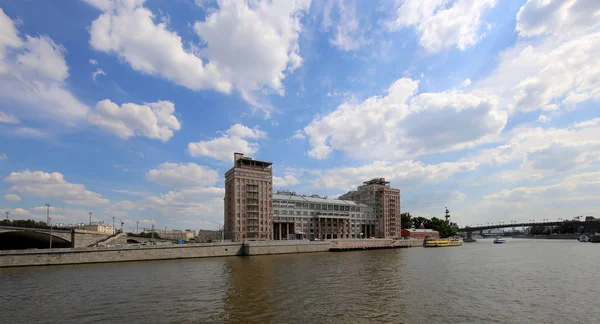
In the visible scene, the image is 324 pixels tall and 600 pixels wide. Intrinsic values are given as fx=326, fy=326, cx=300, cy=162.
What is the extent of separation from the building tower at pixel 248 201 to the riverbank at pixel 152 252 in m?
28.8

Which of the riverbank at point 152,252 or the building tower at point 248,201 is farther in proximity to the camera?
the building tower at point 248,201

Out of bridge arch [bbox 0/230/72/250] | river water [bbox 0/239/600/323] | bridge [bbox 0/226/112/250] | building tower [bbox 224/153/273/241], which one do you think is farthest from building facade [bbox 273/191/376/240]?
river water [bbox 0/239/600/323]

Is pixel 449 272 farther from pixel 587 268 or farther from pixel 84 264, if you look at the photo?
pixel 84 264

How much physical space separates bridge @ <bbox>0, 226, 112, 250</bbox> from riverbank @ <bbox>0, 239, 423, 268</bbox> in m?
18.7

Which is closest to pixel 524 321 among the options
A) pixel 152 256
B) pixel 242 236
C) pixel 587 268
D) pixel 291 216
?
pixel 587 268

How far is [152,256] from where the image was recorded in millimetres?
99375

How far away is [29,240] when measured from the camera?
128 m

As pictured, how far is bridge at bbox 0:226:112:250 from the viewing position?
103 meters

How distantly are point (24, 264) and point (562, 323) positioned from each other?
353ft

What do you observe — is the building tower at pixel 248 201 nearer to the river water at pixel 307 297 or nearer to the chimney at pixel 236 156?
the chimney at pixel 236 156

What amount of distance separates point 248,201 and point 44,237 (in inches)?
3017

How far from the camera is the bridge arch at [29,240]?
108931mm

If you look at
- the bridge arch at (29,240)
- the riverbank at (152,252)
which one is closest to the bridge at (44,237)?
the bridge arch at (29,240)

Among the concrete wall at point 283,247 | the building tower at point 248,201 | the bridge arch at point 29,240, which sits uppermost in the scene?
the building tower at point 248,201
